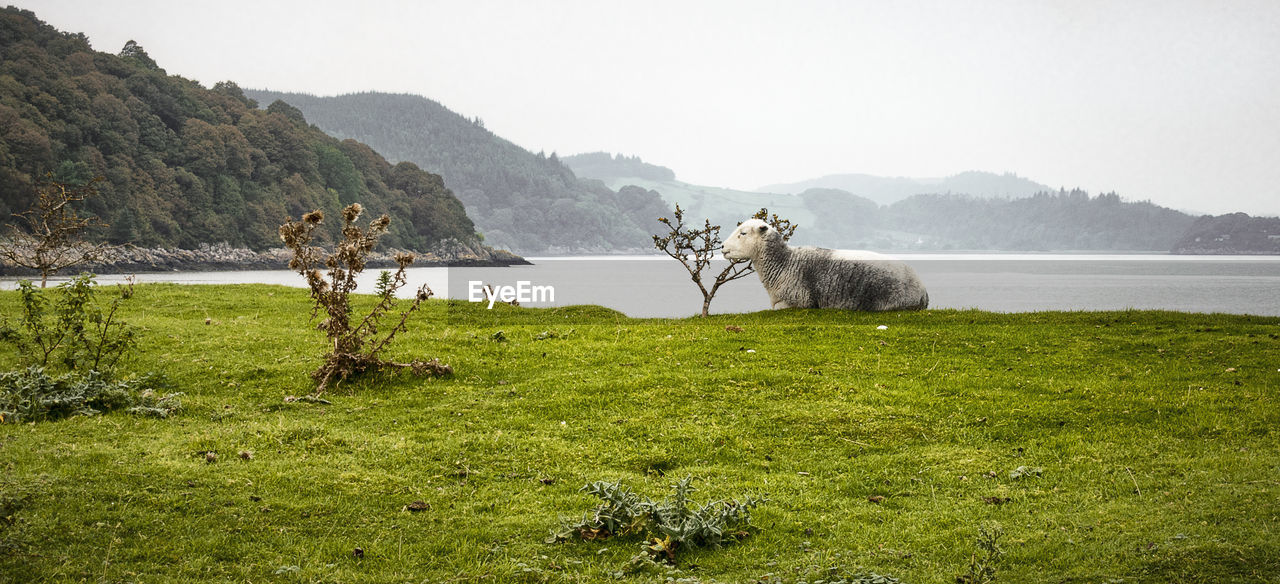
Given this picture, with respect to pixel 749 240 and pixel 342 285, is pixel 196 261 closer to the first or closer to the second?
pixel 749 240

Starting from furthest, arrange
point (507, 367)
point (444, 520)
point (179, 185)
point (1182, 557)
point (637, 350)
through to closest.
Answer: point (179, 185) < point (637, 350) < point (507, 367) < point (444, 520) < point (1182, 557)

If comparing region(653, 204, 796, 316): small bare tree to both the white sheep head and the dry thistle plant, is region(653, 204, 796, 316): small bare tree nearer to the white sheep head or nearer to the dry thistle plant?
the white sheep head

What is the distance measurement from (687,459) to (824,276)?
40.4 ft

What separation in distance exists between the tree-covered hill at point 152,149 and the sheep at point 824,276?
85.1m

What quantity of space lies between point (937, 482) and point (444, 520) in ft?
15.4

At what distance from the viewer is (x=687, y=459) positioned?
8828mm

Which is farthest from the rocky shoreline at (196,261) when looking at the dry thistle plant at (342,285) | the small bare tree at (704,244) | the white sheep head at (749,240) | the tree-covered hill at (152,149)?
the dry thistle plant at (342,285)

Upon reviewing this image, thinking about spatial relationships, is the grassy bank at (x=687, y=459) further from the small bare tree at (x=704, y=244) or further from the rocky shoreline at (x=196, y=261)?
→ the rocky shoreline at (x=196, y=261)

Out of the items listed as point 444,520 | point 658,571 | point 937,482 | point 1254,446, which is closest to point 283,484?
point 444,520

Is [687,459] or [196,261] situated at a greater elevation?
[196,261]

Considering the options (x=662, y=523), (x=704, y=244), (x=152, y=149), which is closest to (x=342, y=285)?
(x=662, y=523)

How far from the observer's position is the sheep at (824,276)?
19.8m

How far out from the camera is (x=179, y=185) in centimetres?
10812

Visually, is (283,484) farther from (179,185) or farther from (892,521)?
(179,185)
